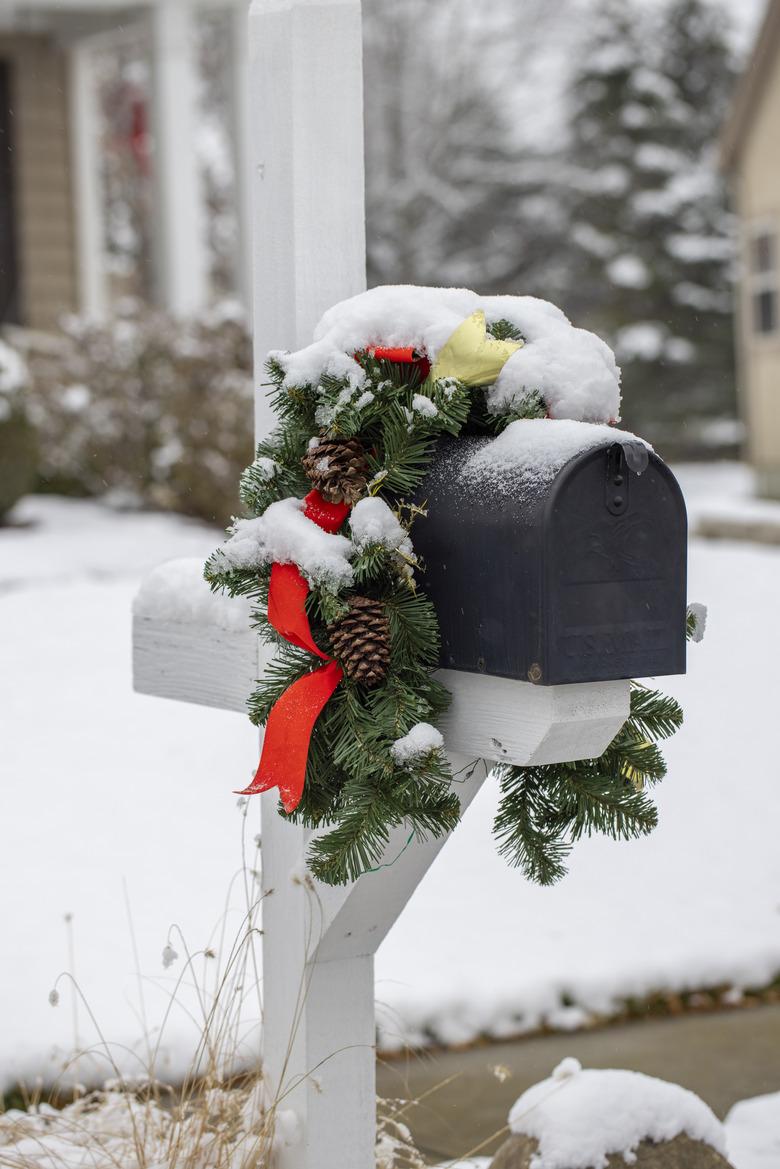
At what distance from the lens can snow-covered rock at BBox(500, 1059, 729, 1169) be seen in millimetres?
2123

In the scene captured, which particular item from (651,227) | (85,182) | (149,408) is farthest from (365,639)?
(651,227)

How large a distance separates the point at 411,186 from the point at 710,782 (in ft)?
52.8

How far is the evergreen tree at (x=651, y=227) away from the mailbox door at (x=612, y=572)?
731 inches

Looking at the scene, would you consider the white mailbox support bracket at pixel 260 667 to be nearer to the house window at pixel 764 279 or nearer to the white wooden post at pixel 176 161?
the white wooden post at pixel 176 161

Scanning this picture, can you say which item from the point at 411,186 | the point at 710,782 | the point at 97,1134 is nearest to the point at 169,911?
the point at 97,1134

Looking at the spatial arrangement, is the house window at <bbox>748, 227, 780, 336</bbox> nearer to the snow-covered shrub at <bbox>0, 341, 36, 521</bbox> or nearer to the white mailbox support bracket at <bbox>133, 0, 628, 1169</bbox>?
the snow-covered shrub at <bbox>0, 341, 36, 521</bbox>

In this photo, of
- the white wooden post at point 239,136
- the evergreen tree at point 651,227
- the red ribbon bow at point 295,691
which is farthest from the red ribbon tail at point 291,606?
the evergreen tree at point 651,227

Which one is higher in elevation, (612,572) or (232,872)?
(612,572)

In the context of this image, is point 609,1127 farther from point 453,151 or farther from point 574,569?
point 453,151

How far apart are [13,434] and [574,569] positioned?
685cm

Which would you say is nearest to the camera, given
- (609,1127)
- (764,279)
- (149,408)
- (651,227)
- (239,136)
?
(609,1127)

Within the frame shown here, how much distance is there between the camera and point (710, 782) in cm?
506

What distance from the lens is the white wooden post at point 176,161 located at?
10062 mm

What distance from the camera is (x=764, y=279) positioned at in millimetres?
13688
